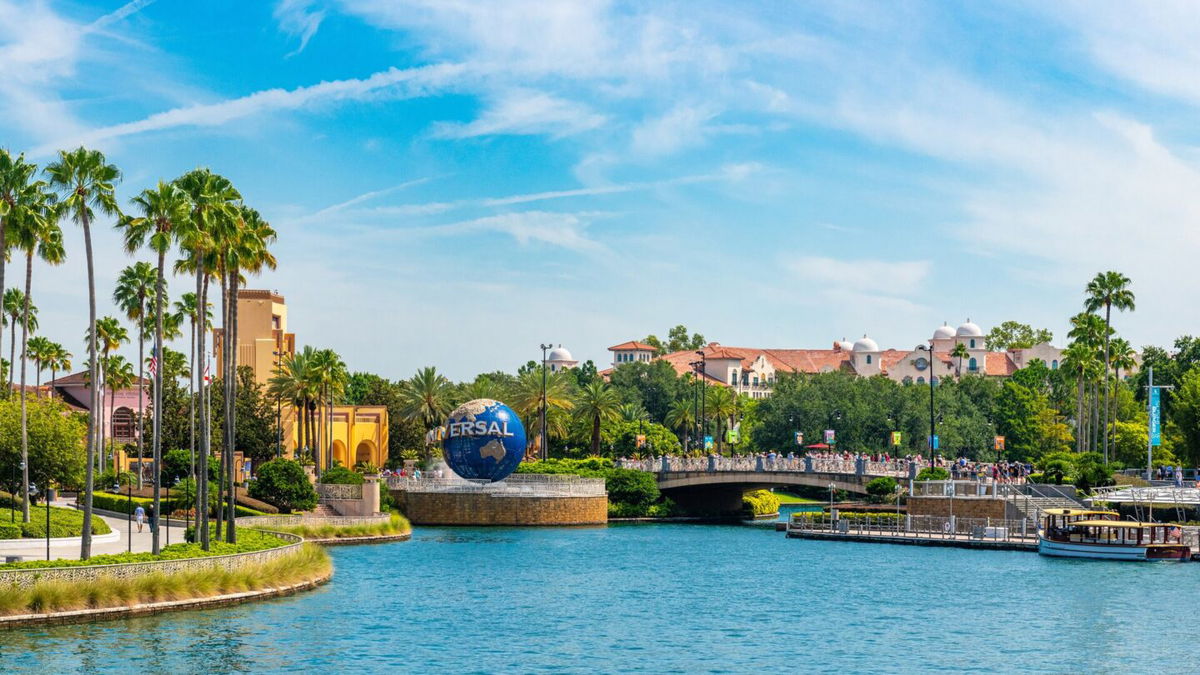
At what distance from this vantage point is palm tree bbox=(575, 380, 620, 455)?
12369 centimetres

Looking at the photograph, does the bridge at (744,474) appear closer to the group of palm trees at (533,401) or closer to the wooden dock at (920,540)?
the wooden dock at (920,540)

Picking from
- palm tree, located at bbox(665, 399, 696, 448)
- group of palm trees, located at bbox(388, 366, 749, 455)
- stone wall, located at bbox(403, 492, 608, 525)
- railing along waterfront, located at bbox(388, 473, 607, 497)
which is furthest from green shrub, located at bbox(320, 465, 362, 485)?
palm tree, located at bbox(665, 399, 696, 448)

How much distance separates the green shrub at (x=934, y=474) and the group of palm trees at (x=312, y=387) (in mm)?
40194

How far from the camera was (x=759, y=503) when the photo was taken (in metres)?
116

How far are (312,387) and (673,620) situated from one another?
60655 millimetres

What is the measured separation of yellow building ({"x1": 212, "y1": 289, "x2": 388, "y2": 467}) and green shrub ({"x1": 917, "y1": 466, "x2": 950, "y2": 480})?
47650 millimetres

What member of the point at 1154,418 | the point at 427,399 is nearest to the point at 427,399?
the point at 427,399

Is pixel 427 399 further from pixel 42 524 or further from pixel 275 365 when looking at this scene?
pixel 42 524

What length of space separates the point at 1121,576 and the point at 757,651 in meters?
26.8

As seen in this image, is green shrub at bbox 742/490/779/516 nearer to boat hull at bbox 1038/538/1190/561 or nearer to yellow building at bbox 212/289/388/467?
yellow building at bbox 212/289/388/467

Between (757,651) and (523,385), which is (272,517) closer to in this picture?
(757,651)

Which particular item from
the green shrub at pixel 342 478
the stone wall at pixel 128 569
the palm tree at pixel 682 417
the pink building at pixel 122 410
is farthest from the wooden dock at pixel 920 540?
the palm tree at pixel 682 417

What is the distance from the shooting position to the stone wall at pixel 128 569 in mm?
42156

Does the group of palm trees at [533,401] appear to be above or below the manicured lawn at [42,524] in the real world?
above
